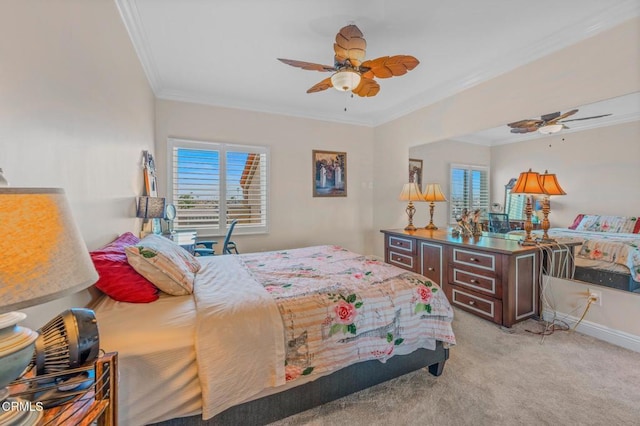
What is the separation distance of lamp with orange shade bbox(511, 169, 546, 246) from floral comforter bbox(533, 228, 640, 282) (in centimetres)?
25

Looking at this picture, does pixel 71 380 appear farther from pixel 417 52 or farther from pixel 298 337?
pixel 417 52

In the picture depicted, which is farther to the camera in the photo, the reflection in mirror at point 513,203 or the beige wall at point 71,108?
the reflection in mirror at point 513,203

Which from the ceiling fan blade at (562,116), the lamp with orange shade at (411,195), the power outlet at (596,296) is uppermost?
the ceiling fan blade at (562,116)

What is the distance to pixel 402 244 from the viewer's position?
12.8 feet

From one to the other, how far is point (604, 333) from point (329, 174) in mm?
3783

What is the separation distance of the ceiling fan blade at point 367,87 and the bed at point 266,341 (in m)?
1.80

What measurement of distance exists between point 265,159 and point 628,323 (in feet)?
14.5

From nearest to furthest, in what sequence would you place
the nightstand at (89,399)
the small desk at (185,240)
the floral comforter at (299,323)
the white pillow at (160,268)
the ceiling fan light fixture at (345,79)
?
the nightstand at (89,399) < the floral comforter at (299,323) < the white pillow at (160,268) < the ceiling fan light fixture at (345,79) < the small desk at (185,240)

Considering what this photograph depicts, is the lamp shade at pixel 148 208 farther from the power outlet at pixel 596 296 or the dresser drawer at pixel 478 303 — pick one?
the power outlet at pixel 596 296

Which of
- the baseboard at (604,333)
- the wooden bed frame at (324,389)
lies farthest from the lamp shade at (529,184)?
the wooden bed frame at (324,389)

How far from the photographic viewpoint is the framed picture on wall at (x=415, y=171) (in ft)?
13.9

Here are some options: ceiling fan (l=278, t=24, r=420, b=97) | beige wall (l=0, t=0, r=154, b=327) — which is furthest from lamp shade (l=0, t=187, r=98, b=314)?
ceiling fan (l=278, t=24, r=420, b=97)

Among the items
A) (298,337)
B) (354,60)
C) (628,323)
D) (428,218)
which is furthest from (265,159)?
(628,323)

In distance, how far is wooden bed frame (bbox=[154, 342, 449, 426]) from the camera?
1402 mm
